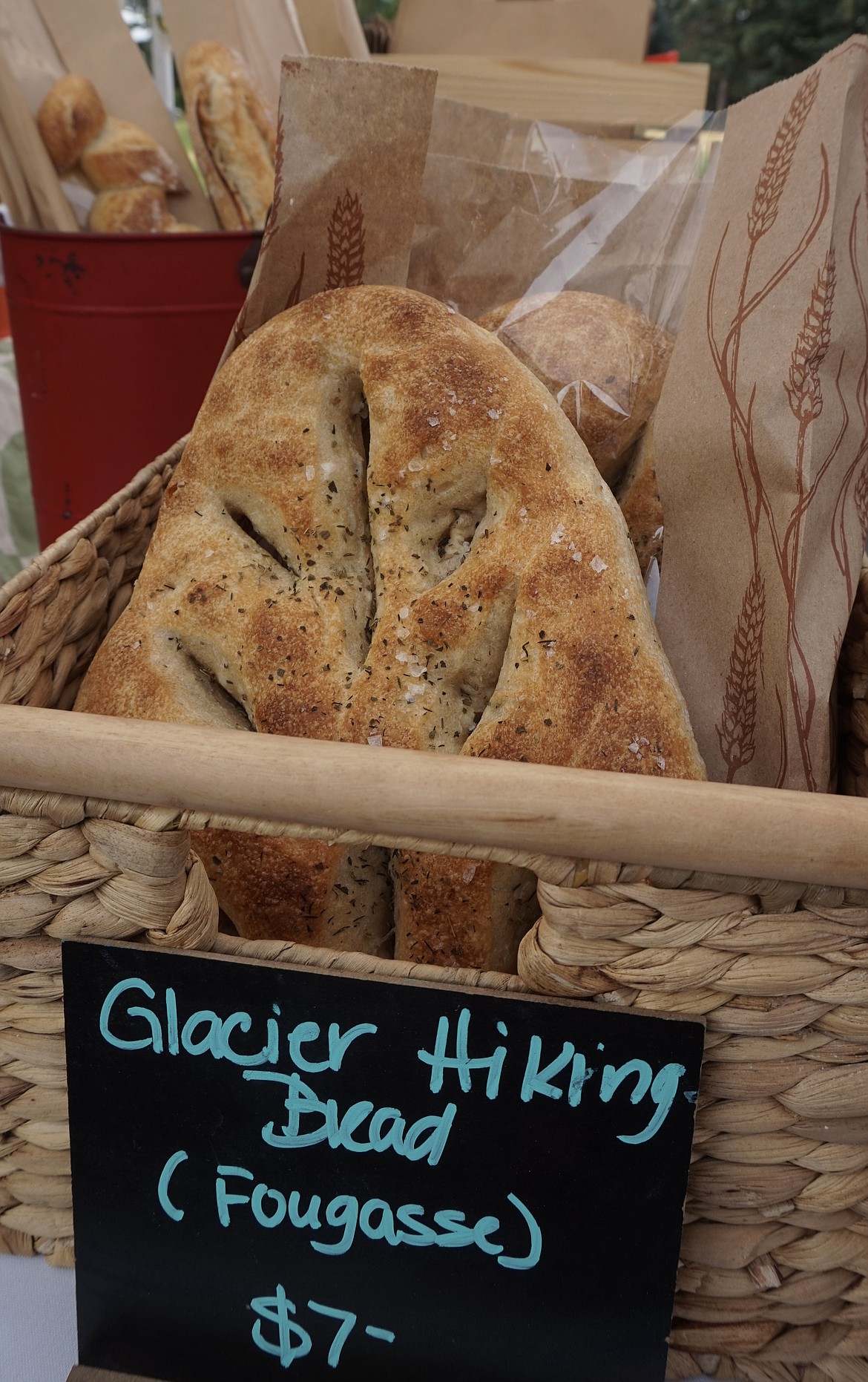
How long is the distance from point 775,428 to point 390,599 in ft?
0.89

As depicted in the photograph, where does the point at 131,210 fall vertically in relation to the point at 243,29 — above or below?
below

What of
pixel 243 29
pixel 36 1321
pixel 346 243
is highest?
pixel 243 29

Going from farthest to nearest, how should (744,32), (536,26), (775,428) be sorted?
1. (744,32)
2. (536,26)
3. (775,428)

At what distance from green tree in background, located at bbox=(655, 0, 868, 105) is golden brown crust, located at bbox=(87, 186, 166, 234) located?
741cm

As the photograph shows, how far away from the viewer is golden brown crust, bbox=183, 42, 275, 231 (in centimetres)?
130

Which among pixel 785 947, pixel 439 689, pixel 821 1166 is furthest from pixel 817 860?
pixel 439 689

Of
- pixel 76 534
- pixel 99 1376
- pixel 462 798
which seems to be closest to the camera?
pixel 462 798

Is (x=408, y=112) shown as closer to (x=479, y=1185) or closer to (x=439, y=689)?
(x=439, y=689)

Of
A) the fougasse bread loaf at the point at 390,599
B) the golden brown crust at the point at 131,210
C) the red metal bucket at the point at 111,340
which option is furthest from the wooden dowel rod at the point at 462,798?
the golden brown crust at the point at 131,210

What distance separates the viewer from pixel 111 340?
115 cm

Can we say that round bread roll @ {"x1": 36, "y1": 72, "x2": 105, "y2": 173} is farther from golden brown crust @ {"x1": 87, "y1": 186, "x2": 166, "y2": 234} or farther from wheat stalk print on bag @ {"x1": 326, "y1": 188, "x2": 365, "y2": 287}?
wheat stalk print on bag @ {"x1": 326, "y1": 188, "x2": 365, "y2": 287}

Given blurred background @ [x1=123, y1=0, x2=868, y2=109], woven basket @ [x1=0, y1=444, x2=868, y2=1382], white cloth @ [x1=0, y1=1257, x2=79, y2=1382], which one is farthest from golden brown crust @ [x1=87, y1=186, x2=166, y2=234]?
blurred background @ [x1=123, y1=0, x2=868, y2=109]

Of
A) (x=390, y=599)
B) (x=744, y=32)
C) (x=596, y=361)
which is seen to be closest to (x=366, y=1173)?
(x=390, y=599)

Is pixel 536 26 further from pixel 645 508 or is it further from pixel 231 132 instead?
pixel 645 508
